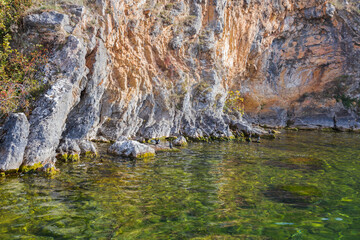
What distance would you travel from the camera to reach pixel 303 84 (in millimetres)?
41438

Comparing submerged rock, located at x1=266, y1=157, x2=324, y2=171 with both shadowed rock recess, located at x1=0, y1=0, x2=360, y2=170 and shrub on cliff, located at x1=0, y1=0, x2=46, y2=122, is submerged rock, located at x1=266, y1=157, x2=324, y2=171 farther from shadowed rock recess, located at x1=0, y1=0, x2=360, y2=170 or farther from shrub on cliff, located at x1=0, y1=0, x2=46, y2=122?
shrub on cliff, located at x1=0, y1=0, x2=46, y2=122

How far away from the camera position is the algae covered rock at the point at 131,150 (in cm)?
1306

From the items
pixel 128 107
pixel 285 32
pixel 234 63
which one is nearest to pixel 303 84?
pixel 285 32

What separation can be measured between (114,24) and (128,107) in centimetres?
588

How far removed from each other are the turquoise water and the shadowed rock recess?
9.65 feet

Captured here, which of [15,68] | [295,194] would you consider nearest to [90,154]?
[15,68]

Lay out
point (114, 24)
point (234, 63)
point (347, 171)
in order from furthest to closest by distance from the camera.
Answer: point (234, 63)
point (114, 24)
point (347, 171)

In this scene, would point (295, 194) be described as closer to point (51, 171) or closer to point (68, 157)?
point (51, 171)

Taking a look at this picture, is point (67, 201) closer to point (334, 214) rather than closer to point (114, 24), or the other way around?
point (334, 214)

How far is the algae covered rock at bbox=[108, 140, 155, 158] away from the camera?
13.1 m

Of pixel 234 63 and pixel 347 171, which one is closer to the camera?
pixel 347 171

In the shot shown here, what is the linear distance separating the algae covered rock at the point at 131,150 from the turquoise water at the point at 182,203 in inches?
81.9

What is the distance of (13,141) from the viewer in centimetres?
881

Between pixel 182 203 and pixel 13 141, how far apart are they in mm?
6343
